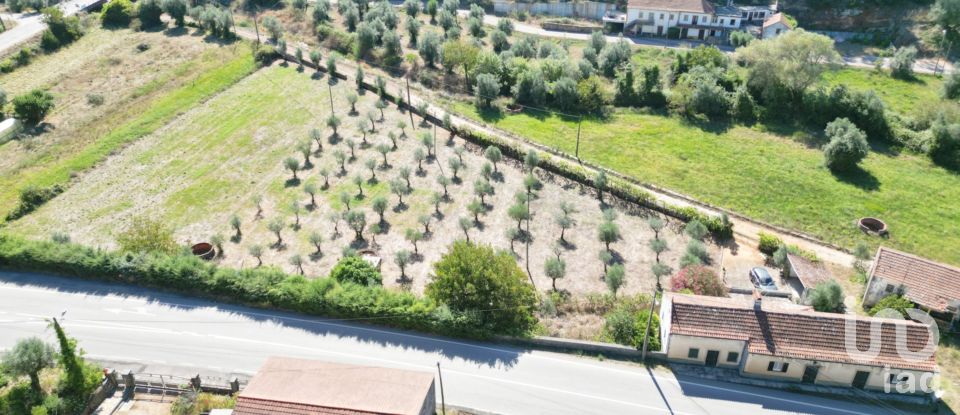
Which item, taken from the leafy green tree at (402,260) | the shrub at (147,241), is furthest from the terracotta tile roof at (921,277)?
the shrub at (147,241)

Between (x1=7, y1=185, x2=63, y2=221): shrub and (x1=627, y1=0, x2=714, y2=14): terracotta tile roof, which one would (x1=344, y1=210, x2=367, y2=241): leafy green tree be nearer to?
(x1=7, y1=185, x2=63, y2=221): shrub

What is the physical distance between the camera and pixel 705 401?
38.5 meters

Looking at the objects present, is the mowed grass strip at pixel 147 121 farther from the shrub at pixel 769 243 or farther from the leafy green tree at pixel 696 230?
the shrub at pixel 769 243

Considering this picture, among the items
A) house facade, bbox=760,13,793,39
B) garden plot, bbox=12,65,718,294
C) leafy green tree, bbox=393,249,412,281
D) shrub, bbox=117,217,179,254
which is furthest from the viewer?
house facade, bbox=760,13,793,39

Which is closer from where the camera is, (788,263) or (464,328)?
(464,328)

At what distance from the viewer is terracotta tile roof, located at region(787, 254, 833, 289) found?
4772cm

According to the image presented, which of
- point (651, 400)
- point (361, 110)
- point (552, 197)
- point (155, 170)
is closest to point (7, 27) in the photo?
point (155, 170)

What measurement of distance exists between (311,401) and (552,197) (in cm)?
3232

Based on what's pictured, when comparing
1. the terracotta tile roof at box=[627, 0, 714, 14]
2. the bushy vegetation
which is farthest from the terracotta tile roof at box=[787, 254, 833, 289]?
the terracotta tile roof at box=[627, 0, 714, 14]

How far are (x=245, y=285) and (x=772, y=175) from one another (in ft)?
163

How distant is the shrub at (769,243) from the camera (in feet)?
173

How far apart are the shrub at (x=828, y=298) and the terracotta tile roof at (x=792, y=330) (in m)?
4.31

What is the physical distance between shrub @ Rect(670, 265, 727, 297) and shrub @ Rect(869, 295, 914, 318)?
32.7 feet

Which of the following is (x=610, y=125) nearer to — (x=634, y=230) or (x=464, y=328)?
(x=634, y=230)
